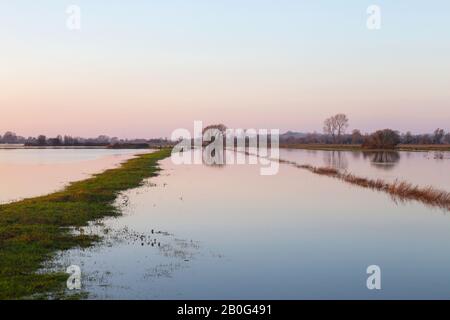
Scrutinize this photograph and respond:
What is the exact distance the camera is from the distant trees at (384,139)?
10988cm

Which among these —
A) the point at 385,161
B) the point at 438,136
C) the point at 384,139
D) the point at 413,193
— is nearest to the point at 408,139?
the point at 438,136

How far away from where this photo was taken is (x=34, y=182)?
114 ft

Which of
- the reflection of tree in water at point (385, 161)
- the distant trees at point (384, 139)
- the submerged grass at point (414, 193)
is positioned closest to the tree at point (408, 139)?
the distant trees at point (384, 139)

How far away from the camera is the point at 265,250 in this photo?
13805mm

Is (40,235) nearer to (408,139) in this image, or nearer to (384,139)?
(384,139)

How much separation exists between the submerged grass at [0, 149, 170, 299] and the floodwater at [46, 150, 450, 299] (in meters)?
0.67

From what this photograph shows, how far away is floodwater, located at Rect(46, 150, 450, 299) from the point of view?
33.4 ft

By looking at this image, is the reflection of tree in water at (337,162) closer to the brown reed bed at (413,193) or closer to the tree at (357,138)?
the brown reed bed at (413,193)

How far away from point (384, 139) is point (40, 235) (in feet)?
347

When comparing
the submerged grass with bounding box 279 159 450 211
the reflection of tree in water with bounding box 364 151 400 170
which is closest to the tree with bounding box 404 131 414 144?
the reflection of tree in water with bounding box 364 151 400 170

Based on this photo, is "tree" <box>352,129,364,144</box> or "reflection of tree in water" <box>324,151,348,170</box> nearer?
"reflection of tree in water" <box>324,151,348,170</box>

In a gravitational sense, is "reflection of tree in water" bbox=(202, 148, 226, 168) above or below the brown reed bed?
above

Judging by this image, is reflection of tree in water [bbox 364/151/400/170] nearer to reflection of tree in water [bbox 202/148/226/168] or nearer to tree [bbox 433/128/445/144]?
reflection of tree in water [bbox 202/148/226/168]

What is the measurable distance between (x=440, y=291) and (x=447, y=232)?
746 cm
